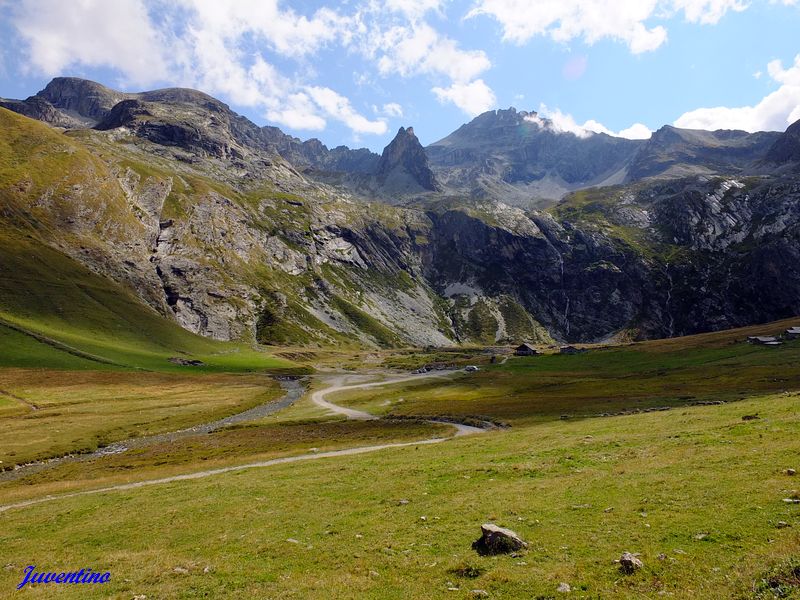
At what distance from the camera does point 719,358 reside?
426 ft

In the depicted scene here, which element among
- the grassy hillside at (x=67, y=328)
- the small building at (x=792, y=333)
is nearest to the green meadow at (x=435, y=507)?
the grassy hillside at (x=67, y=328)

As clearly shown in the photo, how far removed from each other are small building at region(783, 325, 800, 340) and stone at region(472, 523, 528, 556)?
16755cm

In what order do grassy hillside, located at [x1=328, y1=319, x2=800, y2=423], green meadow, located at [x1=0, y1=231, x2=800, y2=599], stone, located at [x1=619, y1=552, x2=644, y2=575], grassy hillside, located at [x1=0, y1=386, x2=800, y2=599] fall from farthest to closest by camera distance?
grassy hillside, located at [x1=328, y1=319, x2=800, y2=423] < green meadow, located at [x1=0, y1=231, x2=800, y2=599] < grassy hillside, located at [x1=0, y1=386, x2=800, y2=599] < stone, located at [x1=619, y1=552, x2=644, y2=575]

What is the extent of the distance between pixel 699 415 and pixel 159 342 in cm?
19745

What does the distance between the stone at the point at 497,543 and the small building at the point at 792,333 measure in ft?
550

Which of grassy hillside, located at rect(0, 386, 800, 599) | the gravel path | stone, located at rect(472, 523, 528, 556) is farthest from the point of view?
the gravel path

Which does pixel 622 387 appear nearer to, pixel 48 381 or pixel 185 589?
pixel 185 589

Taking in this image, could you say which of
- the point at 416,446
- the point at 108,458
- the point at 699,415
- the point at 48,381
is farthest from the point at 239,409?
the point at 699,415

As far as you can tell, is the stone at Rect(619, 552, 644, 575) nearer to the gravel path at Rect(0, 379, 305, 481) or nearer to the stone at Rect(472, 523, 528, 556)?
the stone at Rect(472, 523, 528, 556)

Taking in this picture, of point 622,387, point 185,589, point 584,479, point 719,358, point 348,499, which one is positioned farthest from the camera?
point 719,358
